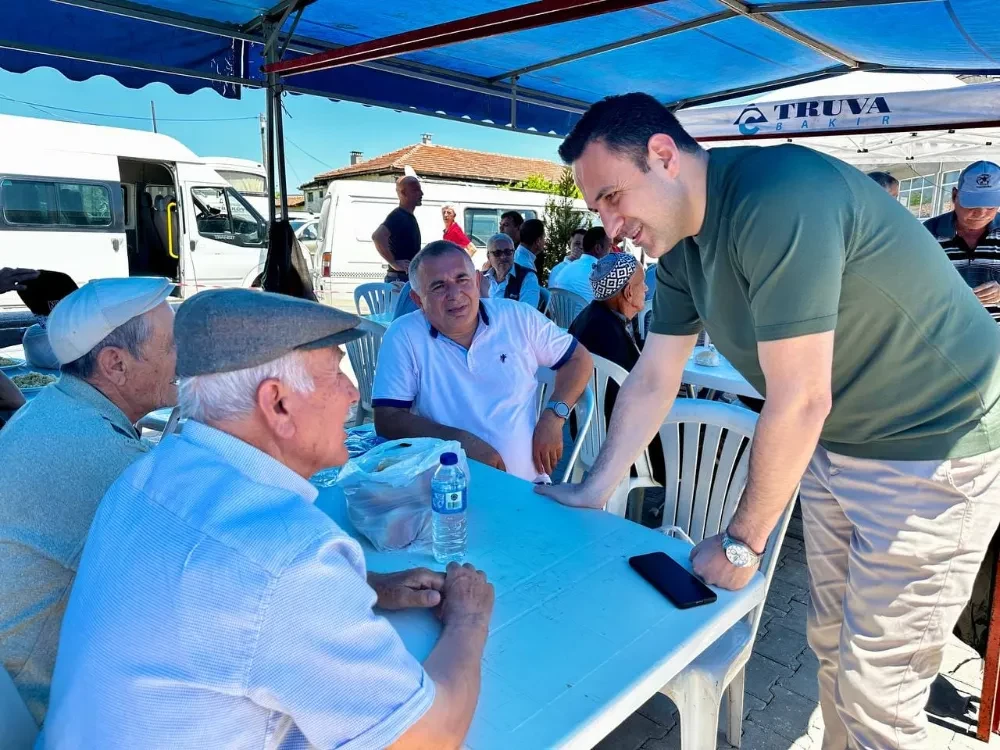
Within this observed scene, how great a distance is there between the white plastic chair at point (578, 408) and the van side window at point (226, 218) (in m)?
10.4

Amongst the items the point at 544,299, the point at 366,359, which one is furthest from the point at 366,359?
the point at 544,299

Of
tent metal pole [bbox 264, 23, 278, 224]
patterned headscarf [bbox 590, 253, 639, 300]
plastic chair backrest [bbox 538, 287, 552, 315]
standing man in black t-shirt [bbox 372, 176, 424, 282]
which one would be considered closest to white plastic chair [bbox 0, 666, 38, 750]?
patterned headscarf [bbox 590, 253, 639, 300]

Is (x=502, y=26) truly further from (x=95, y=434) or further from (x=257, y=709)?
(x=257, y=709)

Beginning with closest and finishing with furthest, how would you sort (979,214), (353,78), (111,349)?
(111,349), (979,214), (353,78)

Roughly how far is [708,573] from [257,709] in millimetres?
934

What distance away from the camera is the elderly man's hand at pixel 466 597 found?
1.19 m

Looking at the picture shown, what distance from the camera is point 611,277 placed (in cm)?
310

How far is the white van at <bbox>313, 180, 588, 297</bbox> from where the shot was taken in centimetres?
1387

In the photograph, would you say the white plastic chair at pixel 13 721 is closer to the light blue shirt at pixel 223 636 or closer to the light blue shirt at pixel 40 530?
the light blue shirt at pixel 40 530

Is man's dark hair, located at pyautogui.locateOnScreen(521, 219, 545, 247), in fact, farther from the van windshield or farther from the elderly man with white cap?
the van windshield

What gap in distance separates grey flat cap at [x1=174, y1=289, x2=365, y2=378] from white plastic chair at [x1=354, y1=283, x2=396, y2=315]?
14.8ft

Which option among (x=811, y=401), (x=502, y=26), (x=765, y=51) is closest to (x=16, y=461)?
(x=811, y=401)

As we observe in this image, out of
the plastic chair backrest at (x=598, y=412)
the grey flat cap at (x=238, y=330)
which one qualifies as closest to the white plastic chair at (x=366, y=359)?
the plastic chair backrest at (x=598, y=412)

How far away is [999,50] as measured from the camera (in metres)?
4.49
